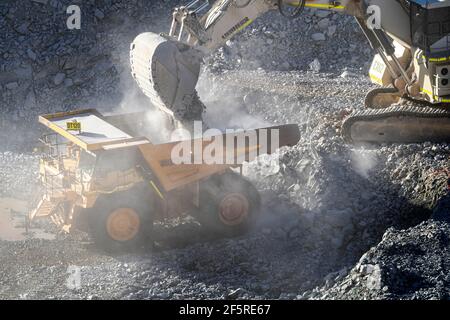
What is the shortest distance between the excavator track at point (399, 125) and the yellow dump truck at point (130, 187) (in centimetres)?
138

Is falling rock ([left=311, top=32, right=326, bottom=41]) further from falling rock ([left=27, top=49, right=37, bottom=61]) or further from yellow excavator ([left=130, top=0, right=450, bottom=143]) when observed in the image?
falling rock ([left=27, top=49, right=37, bottom=61])

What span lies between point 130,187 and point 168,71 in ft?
5.49

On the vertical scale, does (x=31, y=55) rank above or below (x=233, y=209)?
above

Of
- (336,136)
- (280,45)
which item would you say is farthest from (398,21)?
(280,45)

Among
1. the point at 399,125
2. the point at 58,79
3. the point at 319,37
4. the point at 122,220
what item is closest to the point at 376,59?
the point at 399,125

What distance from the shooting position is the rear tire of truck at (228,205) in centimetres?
1066

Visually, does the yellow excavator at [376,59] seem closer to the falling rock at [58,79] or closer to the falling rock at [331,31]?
the falling rock at [331,31]

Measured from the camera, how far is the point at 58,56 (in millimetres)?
17469

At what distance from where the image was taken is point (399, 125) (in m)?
11.8

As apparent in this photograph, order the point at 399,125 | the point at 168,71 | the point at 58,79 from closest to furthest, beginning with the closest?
the point at 168,71 < the point at 399,125 < the point at 58,79

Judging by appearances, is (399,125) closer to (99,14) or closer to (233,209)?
(233,209)

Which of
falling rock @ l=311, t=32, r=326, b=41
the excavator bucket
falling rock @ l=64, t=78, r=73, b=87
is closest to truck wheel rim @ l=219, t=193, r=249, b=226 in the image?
the excavator bucket

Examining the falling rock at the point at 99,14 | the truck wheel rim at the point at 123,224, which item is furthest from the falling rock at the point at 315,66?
the truck wheel rim at the point at 123,224

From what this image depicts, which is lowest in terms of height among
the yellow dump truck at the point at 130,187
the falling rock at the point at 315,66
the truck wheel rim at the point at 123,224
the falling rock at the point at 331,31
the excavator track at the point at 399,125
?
the truck wheel rim at the point at 123,224
